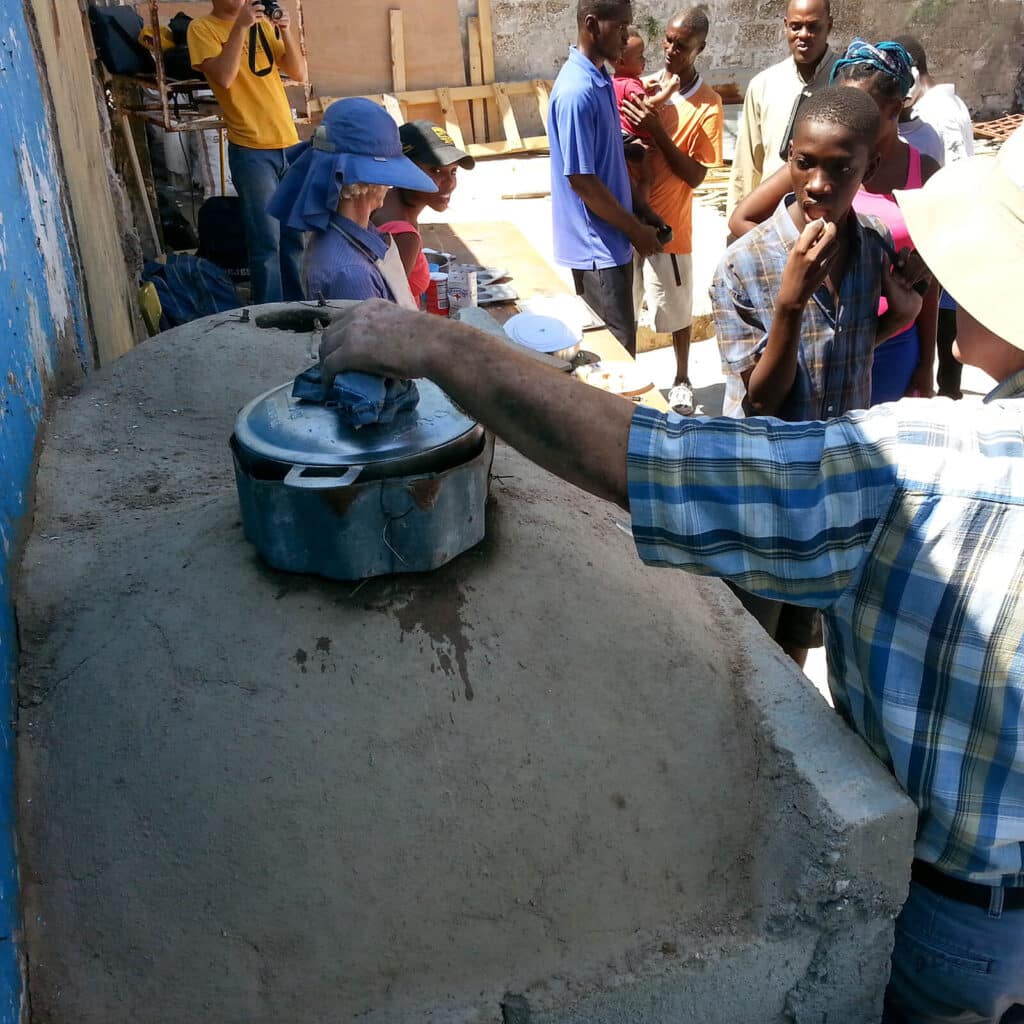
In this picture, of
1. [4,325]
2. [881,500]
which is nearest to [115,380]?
[4,325]

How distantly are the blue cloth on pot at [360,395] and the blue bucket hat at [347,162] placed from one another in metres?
1.32

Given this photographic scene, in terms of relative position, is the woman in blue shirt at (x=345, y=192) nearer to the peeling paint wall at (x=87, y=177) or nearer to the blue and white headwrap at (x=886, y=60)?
the peeling paint wall at (x=87, y=177)

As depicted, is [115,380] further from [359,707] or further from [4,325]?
[359,707]

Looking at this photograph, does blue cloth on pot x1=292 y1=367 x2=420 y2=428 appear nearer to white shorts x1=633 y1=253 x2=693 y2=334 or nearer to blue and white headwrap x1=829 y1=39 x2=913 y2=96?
blue and white headwrap x1=829 y1=39 x2=913 y2=96

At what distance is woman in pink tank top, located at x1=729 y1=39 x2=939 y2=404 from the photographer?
3346 millimetres

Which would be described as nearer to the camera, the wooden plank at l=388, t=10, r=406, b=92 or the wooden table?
the wooden table

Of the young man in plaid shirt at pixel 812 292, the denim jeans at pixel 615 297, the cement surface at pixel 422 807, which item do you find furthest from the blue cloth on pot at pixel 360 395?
the denim jeans at pixel 615 297

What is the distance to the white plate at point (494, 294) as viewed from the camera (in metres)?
4.83

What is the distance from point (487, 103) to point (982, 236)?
10187 mm

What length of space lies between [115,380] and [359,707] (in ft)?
4.83

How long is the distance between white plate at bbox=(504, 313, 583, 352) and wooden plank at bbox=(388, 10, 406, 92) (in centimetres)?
751

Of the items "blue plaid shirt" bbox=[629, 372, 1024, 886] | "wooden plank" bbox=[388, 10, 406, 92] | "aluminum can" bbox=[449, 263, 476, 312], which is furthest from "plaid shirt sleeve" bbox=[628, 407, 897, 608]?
"wooden plank" bbox=[388, 10, 406, 92]

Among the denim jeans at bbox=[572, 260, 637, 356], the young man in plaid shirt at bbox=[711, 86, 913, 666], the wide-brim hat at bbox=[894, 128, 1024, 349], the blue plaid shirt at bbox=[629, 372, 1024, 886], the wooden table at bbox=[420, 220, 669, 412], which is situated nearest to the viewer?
the blue plaid shirt at bbox=[629, 372, 1024, 886]

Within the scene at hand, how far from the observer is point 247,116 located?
17.3 ft
